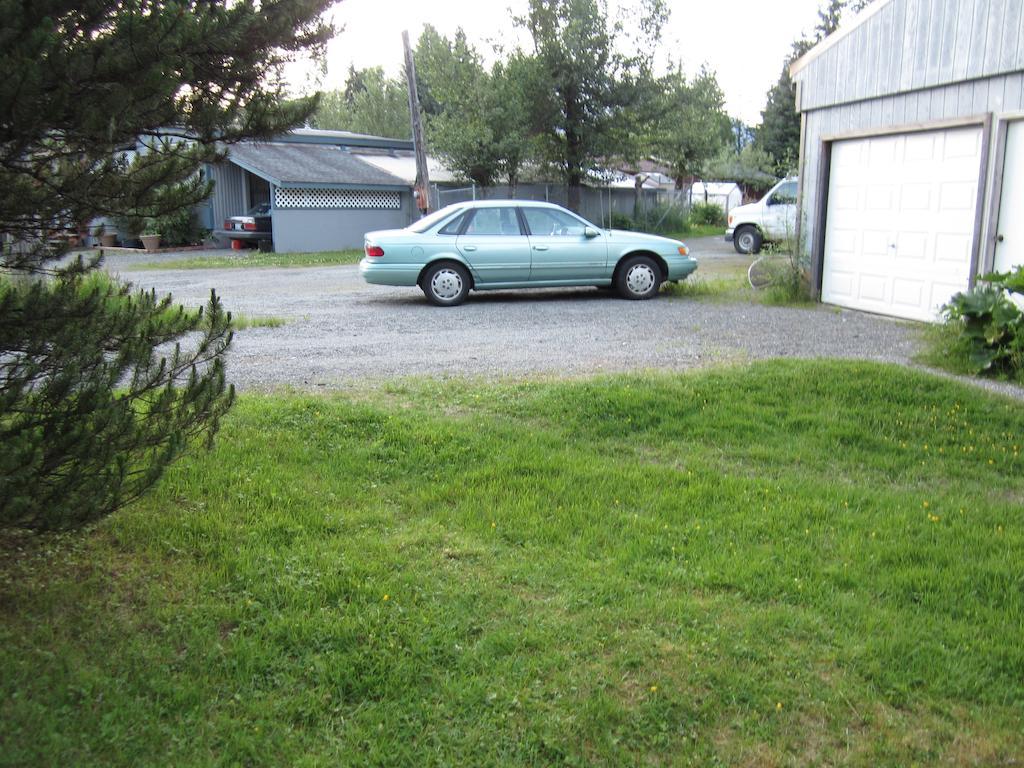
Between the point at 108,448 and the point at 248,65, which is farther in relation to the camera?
the point at 248,65

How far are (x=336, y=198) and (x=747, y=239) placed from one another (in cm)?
1214

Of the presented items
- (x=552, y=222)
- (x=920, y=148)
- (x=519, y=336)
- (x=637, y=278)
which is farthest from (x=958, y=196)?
(x=552, y=222)

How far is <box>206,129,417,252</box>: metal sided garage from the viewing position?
2662 centimetres

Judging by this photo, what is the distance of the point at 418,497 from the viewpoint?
16.9ft

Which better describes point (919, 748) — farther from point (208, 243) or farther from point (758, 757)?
point (208, 243)

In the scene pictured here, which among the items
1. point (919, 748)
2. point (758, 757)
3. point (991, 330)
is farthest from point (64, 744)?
point (991, 330)

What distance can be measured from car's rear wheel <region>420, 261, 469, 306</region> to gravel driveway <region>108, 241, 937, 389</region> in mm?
266

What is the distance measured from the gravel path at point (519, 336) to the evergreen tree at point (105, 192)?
12.3ft

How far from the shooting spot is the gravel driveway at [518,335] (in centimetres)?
838

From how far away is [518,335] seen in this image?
10328 millimetres

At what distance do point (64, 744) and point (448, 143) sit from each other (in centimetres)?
2650

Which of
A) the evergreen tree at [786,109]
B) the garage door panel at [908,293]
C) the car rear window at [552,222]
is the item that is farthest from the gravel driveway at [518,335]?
the evergreen tree at [786,109]

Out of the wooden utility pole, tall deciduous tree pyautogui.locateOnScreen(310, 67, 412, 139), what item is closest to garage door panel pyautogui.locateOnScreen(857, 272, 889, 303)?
the wooden utility pole

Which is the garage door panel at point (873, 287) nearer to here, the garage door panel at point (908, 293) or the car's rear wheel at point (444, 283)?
the garage door panel at point (908, 293)
